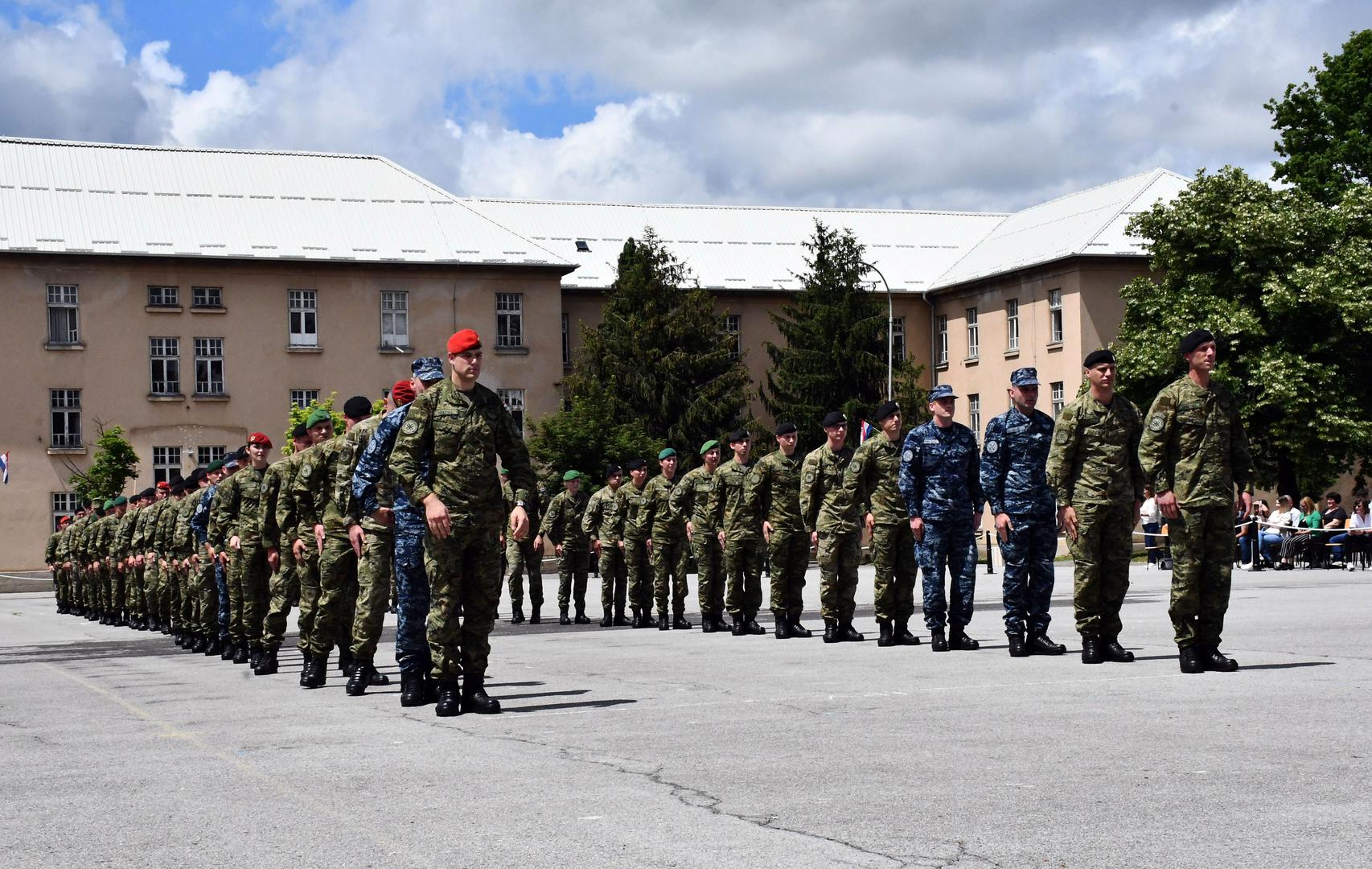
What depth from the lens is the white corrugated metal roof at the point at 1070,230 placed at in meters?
59.3

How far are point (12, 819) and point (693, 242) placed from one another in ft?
207

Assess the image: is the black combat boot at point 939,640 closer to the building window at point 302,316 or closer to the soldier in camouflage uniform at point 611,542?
the soldier in camouflage uniform at point 611,542

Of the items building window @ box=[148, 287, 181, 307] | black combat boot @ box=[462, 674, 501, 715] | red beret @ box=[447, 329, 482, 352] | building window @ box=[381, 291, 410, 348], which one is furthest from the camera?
building window @ box=[381, 291, 410, 348]

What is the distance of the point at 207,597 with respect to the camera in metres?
18.1

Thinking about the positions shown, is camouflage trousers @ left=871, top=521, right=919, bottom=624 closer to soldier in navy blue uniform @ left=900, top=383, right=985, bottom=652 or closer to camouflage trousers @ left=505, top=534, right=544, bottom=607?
soldier in navy blue uniform @ left=900, top=383, right=985, bottom=652

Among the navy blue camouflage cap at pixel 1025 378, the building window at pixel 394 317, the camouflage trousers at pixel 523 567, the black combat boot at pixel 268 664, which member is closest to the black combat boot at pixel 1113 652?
the navy blue camouflage cap at pixel 1025 378

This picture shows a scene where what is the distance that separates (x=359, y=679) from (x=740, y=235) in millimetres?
59671

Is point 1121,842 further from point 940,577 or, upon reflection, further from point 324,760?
point 940,577

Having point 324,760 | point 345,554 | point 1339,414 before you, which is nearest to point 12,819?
point 324,760

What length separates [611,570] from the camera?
885 inches

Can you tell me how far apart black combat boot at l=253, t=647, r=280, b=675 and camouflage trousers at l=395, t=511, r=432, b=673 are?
3.97 metres

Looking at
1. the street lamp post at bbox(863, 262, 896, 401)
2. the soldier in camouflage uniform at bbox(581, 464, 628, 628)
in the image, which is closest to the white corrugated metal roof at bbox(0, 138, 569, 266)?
the street lamp post at bbox(863, 262, 896, 401)

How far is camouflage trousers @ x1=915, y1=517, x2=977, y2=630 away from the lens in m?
14.2

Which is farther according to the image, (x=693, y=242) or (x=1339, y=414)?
(x=693, y=242)
